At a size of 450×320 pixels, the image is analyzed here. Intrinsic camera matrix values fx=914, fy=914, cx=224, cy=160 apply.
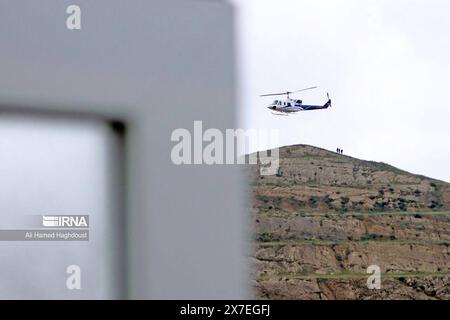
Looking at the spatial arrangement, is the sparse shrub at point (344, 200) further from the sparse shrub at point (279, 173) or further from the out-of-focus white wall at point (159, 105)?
the out-of-focus white wall at point (159, 105)

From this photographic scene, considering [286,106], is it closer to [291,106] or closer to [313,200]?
[291,106]

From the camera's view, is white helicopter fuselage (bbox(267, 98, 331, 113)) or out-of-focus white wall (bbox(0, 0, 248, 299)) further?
white helicopter fuselage (bbox(267, 98, 331, 113))

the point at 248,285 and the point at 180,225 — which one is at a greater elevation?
the point at 180,225

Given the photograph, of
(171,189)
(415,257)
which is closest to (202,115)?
(171,189)

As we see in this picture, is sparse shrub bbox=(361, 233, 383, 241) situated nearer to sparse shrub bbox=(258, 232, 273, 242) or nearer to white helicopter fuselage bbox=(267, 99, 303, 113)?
sparse shrub bbox=(258, 232, 273, 242)

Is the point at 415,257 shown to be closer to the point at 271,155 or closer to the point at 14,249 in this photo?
the point at 271,155

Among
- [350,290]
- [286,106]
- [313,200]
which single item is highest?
[286,106]

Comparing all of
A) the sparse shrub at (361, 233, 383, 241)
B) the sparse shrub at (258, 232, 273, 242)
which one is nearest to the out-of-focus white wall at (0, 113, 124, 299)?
the sparse shrub at (258, 232, 273, 242)

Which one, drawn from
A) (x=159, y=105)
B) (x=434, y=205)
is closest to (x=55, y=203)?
(x=159, y=105)
